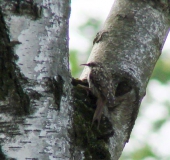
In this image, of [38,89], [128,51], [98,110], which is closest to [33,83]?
[38,89]

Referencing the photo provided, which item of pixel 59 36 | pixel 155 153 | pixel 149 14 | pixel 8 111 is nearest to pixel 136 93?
pixel 149 14

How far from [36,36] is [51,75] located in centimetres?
18

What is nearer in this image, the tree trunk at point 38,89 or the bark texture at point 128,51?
the tree trunk at point 38,89

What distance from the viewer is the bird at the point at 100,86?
2791 millimetres

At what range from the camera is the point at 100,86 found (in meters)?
3.35

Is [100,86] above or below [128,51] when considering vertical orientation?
below

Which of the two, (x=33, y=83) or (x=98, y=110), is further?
(x=98, y=110)

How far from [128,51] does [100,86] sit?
0.38m

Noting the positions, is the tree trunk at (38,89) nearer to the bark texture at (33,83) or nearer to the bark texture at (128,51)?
the bark texture at (33,83)

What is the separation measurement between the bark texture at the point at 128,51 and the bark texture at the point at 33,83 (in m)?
0.64

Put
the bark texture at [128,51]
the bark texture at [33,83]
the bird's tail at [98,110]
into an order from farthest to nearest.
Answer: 1. the bark texture at [128,51]
2. the bird's tail at [98,110]
3. the bark texture at [33,83]

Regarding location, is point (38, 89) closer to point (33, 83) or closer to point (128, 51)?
point (33, 83)

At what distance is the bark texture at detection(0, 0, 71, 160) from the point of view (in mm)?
2074

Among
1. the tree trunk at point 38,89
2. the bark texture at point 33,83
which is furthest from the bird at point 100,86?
the bark texture at point 33,83
